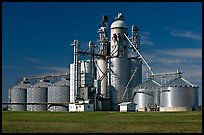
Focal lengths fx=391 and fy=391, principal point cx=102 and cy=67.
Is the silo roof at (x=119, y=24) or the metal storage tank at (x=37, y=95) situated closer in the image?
the silo roof at (x=119, y=24)

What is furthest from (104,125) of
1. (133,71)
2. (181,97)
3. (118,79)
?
(133,71)

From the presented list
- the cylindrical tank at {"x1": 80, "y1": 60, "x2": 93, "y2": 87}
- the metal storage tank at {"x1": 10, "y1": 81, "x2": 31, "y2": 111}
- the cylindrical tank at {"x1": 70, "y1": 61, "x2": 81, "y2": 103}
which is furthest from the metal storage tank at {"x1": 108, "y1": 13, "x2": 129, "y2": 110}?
the metal storage tank at {"x1": 10, "y1": 81, "x2": 31, "y2": 111}

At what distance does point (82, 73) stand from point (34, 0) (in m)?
78.5

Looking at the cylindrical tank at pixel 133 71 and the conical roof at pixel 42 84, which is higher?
the cylindrical tank at pixel 133 71

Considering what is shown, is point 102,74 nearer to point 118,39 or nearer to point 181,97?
point 118,39

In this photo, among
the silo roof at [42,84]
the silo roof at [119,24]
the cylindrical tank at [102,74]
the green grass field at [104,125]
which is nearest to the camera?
the green grass field at [104,125]

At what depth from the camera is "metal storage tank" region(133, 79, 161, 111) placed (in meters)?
101

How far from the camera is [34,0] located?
25766 mm

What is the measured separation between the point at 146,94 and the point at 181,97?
35.0 ft

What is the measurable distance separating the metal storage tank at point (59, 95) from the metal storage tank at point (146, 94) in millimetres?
20506

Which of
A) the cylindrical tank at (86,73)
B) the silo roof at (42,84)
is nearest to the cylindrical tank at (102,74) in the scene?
the cylindrical tank at (86,73)

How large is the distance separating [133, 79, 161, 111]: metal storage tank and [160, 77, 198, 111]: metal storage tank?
17.1 ft

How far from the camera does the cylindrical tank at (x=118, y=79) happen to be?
107 meters

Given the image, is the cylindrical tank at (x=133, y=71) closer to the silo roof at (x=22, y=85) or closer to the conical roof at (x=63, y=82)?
the conical roof at (x=63, y=82)
